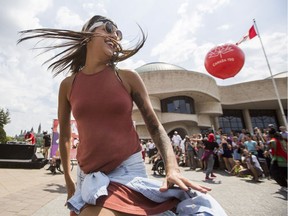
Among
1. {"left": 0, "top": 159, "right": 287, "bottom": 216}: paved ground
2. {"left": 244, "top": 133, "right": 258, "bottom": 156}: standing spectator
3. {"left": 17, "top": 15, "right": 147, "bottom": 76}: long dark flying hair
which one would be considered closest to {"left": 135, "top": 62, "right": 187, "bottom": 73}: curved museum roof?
{"left": 244, "top": 133, "right": 258, "bottom": 156}: standing spectator

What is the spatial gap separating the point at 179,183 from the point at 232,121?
1513 inches

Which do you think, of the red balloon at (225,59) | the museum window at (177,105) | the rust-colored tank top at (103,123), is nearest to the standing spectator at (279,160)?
the red balloon at (225,59)

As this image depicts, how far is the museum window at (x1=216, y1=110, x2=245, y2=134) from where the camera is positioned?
34875 millimetres

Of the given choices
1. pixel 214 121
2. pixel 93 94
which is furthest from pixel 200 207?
pixel 214 121

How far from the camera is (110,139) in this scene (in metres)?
0.98

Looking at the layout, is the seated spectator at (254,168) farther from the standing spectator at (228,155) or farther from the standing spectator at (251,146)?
the standing spectator at (228,155)

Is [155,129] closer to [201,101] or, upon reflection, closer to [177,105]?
[177,105]

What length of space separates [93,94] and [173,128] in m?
28.0

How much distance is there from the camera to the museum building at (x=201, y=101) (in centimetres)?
2795

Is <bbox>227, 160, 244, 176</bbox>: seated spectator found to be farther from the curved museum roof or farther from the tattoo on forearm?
the curved museum roof

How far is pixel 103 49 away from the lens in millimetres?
1240

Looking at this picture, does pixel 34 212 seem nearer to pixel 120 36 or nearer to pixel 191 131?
pixel 120 36

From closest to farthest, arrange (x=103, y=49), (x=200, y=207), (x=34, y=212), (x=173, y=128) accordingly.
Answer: (x=200, y=207)
(x=103, y=49)
(x=34, y=212)
(x=173, y=128)

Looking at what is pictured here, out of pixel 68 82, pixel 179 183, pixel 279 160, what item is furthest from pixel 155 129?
pixel 279 160
